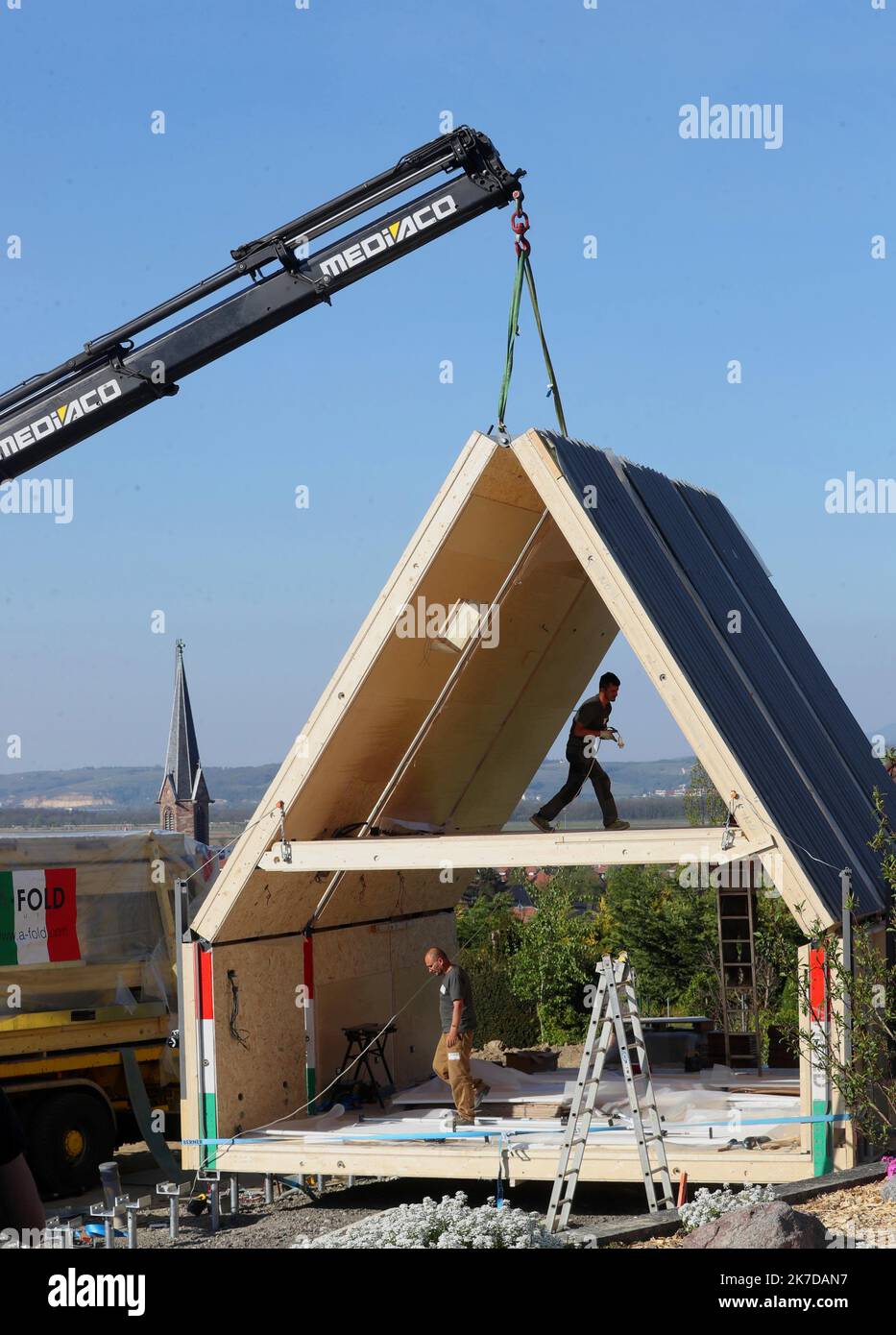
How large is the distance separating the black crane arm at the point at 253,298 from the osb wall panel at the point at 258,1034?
6.42 m

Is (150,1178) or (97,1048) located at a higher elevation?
(97,1048)

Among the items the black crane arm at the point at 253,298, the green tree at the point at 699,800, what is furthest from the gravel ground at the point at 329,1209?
the green tree at the point at 699,800

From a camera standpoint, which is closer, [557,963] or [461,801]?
[461,801]

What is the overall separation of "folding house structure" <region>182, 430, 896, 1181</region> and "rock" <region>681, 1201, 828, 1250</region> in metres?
3.32

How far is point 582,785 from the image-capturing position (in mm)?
13906

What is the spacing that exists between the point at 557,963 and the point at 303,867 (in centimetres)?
1728

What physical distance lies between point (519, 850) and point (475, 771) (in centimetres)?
365

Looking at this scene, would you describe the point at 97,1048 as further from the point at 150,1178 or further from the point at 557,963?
the point at 557,963

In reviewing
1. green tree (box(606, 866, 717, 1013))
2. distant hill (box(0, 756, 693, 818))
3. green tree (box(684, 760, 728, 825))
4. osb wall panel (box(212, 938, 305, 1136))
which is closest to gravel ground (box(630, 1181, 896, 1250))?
osb wall panel (box(212, 938, 305, 1136))

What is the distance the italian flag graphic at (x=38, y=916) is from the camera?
15086 millimetres

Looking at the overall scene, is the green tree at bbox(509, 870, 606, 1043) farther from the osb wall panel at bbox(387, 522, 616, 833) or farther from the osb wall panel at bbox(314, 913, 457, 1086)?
the osb wall panel at bbox(387, 522, 616, 833)

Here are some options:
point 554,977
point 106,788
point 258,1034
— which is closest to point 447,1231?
point 258,1034

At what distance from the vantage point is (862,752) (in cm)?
1641

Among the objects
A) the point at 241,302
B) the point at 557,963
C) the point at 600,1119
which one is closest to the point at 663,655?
the point at 600,1119
